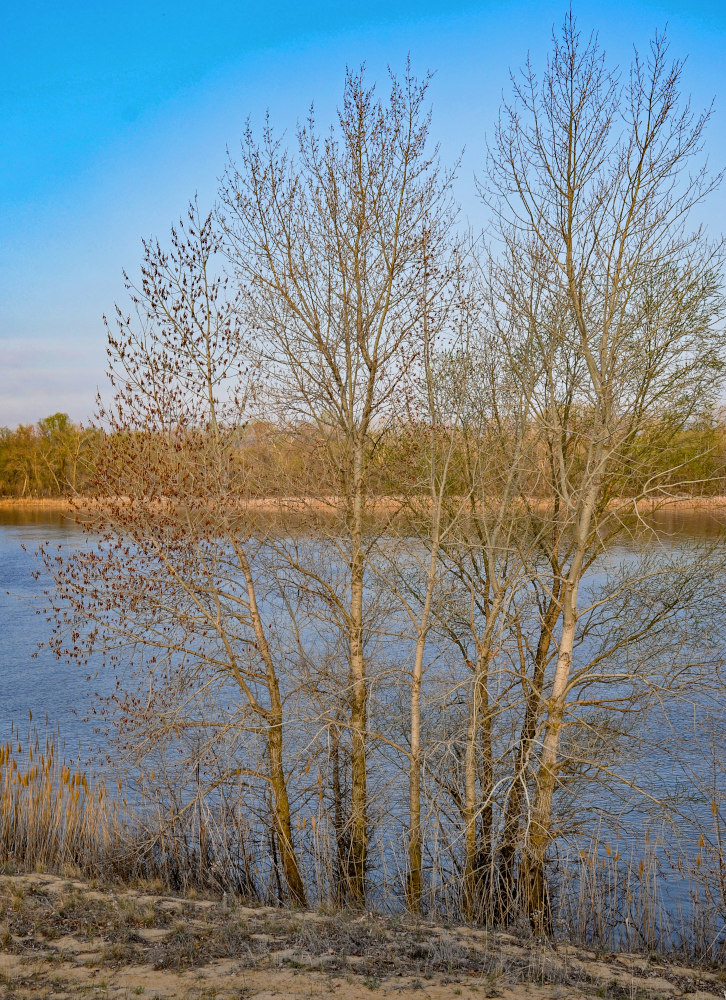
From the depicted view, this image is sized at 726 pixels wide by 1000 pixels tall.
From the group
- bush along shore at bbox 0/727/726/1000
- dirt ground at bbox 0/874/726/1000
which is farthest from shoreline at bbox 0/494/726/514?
→ dirt ground at bbox 0/874/726/1000

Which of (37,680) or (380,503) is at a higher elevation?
(380,503)

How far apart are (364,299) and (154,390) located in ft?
10.2

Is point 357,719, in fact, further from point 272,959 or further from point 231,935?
point 272,959

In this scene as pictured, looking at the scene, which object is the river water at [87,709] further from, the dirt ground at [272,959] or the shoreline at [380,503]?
the dirt ground at [272,959]

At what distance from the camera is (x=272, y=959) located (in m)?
6.70

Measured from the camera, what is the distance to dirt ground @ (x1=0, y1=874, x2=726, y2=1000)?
614 cm

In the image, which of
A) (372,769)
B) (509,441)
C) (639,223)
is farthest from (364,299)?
(372,769)

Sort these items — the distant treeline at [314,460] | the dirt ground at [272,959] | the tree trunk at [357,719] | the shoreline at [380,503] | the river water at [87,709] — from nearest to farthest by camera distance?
the dirt ground at [272,959] → the shoreline at [380,503] → the distant treeline at [314,460] → the tree trunk at [357,719] → the river water at [87,709]

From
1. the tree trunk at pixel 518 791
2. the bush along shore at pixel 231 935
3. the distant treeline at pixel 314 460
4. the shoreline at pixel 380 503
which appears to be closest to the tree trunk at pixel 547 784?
the bush along shore at pixel 231 935

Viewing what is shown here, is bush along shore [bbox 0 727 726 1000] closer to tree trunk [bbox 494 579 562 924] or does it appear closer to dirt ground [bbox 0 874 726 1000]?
dirt ground [bbox 0 874 726 1000]

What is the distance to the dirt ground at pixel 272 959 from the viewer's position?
614cm

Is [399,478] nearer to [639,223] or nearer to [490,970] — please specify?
[639,223]

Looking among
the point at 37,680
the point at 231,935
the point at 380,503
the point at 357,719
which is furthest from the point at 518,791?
the point at 37,680

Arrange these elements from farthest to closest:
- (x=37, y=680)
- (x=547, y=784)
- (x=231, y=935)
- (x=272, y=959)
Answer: (x=37, y=680), (x=547, y=784), (x=231, y=935), (x=272, y=959)
